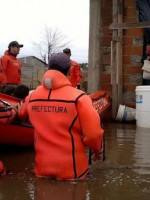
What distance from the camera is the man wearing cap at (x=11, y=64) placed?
826 centimetres

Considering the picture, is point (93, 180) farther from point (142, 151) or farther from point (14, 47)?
point (14, 47)

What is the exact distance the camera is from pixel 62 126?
355 centimetres

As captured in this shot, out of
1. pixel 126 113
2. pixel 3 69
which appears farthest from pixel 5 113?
pixel 126 113

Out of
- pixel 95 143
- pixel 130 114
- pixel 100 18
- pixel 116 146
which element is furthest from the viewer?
pixel 100 18

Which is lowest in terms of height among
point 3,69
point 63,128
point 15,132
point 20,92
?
point 15,132

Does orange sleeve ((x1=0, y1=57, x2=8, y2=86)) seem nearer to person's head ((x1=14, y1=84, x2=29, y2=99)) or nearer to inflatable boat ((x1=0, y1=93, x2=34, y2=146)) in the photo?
person's head ((x1=14, y1=84, x2=29, y2=99))

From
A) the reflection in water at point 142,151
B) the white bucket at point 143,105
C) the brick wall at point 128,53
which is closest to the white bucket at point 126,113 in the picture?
the brick wall at point 128,53

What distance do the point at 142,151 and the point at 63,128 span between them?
1922 mm

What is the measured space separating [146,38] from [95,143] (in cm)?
565

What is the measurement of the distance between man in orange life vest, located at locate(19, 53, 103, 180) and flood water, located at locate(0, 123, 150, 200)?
0.15 meters

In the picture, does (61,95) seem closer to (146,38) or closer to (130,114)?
(130,114)

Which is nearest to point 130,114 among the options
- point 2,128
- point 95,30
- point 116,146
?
point 95,30

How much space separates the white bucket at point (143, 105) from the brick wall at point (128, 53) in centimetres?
125

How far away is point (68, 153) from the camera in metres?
3.57
